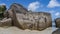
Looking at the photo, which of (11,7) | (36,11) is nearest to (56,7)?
(36,11)

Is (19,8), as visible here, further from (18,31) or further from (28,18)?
(18,31)

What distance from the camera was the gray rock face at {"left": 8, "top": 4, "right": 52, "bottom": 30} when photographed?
92.1 inches

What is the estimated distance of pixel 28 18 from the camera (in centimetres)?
238

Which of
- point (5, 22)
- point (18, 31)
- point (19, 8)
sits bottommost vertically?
point (18, 31)

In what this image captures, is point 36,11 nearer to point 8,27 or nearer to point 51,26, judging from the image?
point 51,26

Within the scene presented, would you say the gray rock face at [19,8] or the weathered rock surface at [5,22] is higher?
the gray rock face at [19,8]

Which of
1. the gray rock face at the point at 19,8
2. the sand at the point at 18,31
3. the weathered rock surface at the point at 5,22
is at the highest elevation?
the gray rock face at the point at 19,8

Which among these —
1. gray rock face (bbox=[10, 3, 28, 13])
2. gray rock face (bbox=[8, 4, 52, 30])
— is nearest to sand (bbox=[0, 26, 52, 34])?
gray rock face (bbox=[8, 4, 52, 30])

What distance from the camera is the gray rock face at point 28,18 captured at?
92.1 inches

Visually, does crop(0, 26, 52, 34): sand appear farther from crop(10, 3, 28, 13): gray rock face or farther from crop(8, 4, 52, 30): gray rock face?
crop(10, 3, 28, 13): gray rock face

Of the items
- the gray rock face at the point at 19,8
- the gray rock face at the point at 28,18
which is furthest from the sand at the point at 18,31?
the gray rock face at the point at 19,8

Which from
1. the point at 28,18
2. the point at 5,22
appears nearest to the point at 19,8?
the point at 28,18

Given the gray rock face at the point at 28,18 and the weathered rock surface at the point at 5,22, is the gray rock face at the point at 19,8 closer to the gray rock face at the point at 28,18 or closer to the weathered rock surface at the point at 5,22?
the gray rock face at the point at 28,18

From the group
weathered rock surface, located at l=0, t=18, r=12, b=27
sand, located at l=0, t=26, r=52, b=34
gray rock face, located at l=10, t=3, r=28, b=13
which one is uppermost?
gray rock face, located at l=10, t=3, r=28, b=13
